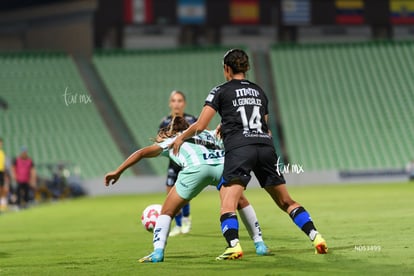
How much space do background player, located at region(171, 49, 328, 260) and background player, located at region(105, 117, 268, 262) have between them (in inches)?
11.2

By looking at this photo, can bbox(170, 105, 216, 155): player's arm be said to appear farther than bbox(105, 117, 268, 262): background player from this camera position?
No

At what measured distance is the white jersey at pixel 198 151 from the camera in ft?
32.0

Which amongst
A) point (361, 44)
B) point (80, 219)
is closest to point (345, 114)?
point (361, 44)

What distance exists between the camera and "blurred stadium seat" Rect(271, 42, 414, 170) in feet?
126

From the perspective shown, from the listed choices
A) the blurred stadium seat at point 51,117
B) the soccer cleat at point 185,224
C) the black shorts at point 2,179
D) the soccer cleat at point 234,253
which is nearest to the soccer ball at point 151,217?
the soccer cleat at point 234,253

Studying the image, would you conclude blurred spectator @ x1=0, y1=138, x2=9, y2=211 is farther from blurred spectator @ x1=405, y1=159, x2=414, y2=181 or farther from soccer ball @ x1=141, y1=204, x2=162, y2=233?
blurred spectator @ x1=405, y1=159, x2=414, y2=181

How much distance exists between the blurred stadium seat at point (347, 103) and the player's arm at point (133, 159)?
28.1 metres

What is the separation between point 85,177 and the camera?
35594 mm

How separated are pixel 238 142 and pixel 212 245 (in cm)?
298

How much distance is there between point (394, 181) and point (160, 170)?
983 cm

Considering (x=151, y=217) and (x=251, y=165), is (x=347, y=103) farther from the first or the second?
(x=251, y=165)

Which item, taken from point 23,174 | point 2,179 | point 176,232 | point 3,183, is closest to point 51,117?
point 23,174

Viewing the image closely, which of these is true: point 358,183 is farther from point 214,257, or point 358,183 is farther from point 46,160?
point 214,257

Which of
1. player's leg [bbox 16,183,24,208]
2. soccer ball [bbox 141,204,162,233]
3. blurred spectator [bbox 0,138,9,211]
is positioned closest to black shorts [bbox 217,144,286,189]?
soccer ball [bbox 141,204,162,233]
